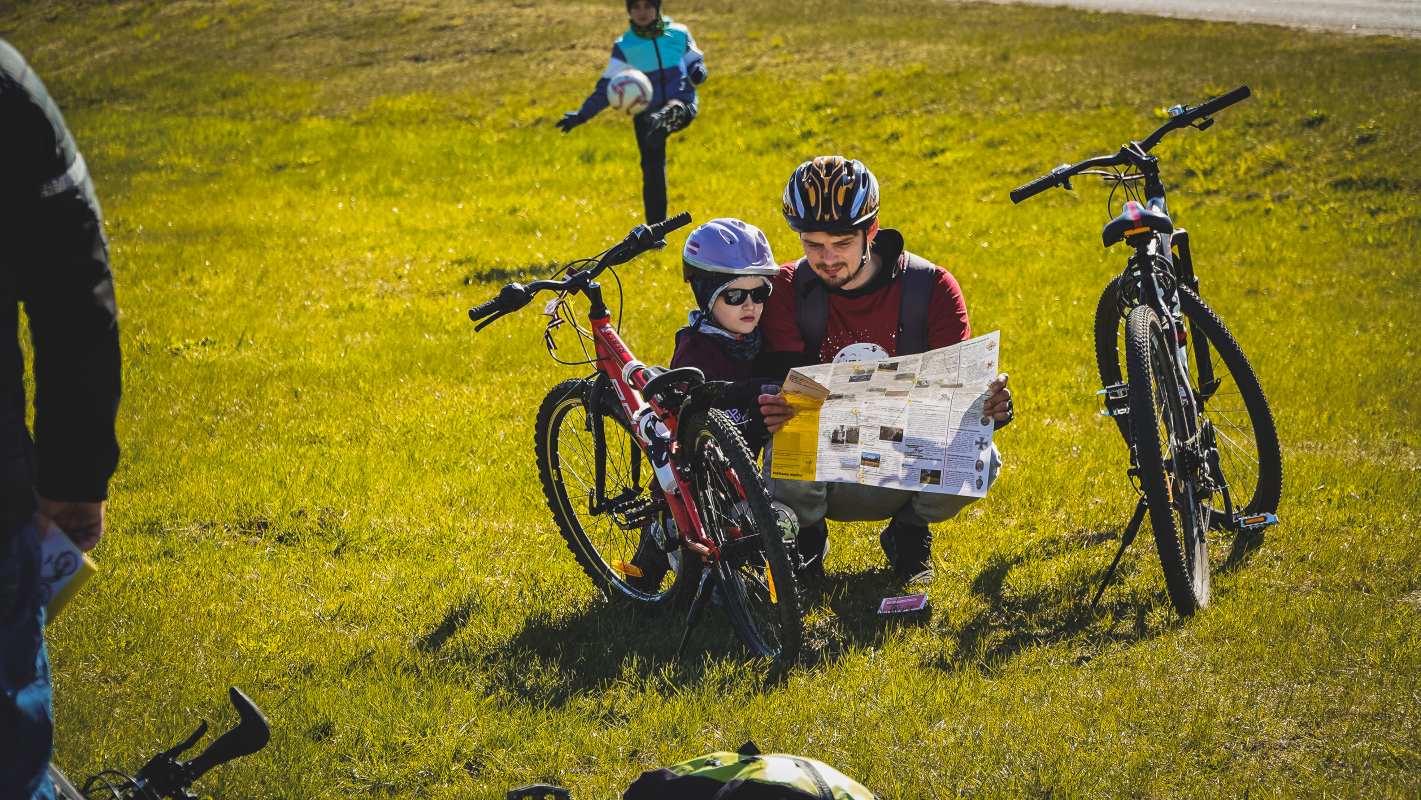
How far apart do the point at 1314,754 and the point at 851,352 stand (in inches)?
87.6

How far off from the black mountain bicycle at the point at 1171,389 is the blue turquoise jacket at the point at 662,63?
6.70 m

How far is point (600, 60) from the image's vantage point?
75.2 ft

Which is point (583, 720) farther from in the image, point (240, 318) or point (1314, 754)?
point (240, 318)

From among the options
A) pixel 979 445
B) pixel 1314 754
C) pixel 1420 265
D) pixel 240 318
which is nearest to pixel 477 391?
pixel 240 318

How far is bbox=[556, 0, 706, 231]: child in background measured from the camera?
10.7 metres

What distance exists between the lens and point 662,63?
1091 cm

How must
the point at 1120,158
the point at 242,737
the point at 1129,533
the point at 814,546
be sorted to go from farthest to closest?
1. the point at 814,546
2. the point at 1120,158
3. the point at 1129,533
4. the point at 242,737

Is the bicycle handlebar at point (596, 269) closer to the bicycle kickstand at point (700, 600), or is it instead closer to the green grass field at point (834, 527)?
the bicycle kickstand at point (700, 600)

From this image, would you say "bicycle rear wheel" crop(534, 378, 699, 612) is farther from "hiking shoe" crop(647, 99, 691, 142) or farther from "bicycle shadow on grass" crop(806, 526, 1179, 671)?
"hiking shoe" crop(647, 99, 691, 142)

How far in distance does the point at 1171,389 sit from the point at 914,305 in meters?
1.13

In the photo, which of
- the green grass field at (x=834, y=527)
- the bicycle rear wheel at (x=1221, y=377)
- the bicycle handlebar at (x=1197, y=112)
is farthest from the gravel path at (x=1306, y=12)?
the bicycle rear wheel at (x=1221, y=377)

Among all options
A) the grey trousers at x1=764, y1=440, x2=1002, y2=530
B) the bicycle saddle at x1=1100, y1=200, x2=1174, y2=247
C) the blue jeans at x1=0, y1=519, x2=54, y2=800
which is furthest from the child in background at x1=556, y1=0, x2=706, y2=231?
the blue jeans at x1=0, y1=519, x2=54, y2=800

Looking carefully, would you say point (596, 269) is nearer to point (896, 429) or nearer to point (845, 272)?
point (845, 272)

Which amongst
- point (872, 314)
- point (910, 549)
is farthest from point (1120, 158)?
point (910, 549)
